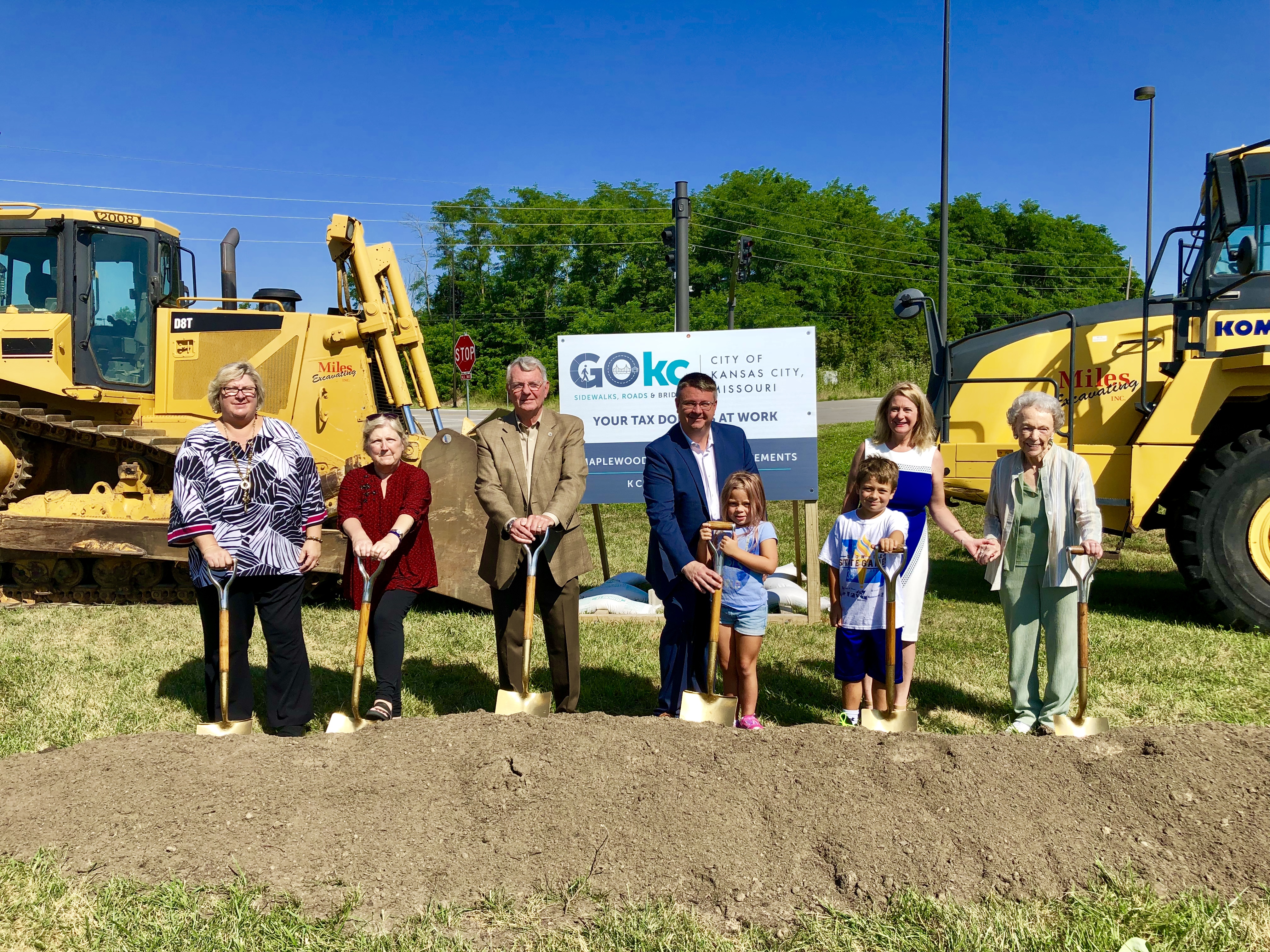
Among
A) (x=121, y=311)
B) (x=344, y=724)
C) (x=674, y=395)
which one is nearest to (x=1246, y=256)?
(x=674, y=395)

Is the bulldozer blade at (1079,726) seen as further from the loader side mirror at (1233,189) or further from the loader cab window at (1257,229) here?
the loader cab window at (1257,229)

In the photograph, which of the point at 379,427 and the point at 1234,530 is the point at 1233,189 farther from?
the point at 379,427

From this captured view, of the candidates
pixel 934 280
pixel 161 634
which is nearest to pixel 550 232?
pixel 934 280

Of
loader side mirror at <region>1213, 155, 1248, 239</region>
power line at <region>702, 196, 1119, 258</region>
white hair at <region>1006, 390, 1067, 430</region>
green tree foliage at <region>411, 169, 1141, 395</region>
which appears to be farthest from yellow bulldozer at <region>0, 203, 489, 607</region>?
power line at <region>702, 196, 1119, 258</region>

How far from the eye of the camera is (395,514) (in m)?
4.90

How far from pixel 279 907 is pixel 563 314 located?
4429 cm

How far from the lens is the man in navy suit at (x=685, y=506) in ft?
15.4

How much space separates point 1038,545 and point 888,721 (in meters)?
1.10

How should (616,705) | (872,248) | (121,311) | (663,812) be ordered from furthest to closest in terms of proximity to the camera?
(872,248)
(121,311)
(616,705)
(663,812)

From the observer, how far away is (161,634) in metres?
7.34

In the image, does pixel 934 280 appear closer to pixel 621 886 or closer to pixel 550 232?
pixel 550 232

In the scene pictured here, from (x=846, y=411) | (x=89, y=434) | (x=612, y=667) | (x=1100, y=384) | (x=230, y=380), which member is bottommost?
(x=612, y=667)

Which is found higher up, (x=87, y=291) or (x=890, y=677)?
(x=87, y=291)

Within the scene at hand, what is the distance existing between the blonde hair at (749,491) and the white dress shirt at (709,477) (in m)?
0.04
